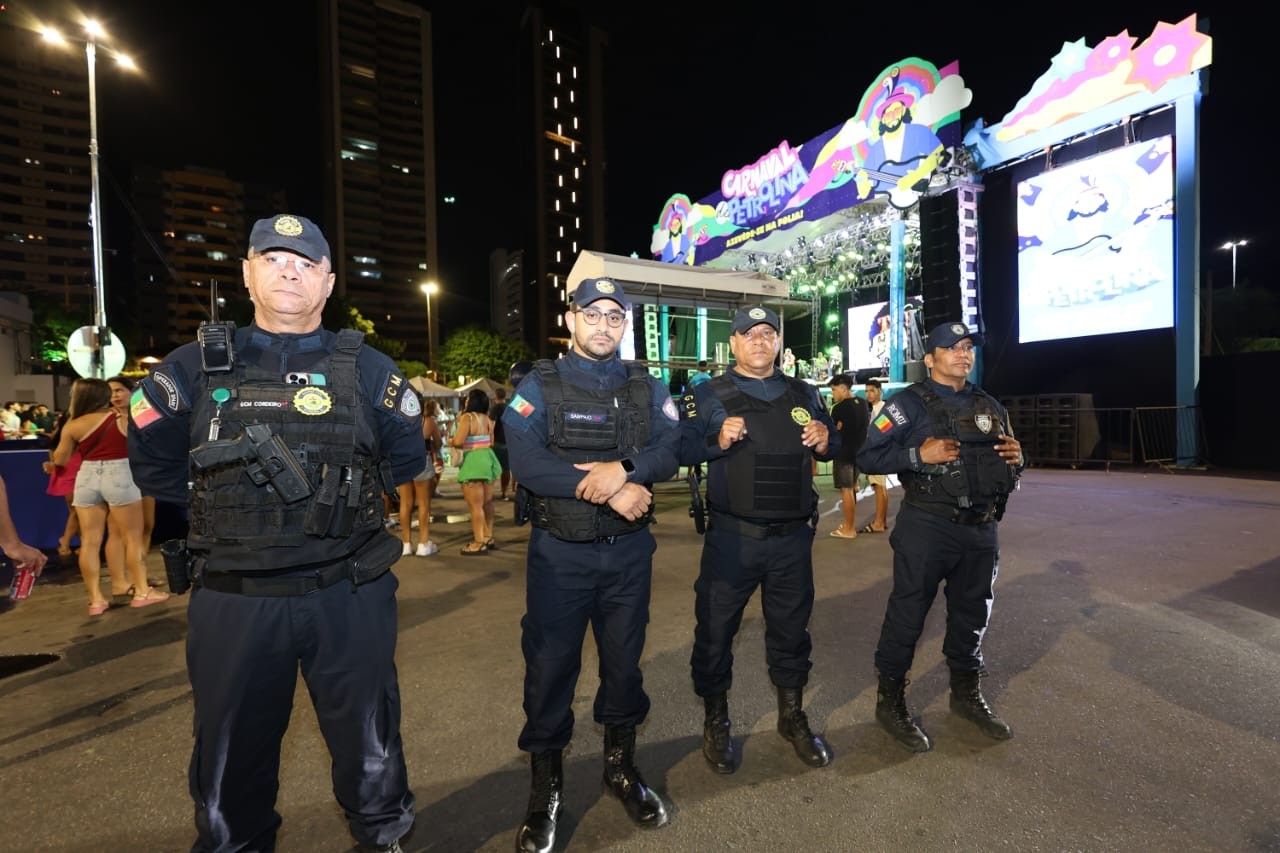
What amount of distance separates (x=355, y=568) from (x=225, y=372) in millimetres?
753

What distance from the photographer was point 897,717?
3.11 metres

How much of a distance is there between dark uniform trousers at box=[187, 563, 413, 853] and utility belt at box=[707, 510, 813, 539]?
1595 mm

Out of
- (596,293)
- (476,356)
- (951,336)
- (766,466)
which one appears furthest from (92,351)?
(476,356)

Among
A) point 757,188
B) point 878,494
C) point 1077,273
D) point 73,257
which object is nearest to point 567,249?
point 73,257

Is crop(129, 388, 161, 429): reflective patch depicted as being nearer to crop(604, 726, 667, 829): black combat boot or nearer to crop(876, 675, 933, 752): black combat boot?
crop(604, 726, 667, 829): black combat boot

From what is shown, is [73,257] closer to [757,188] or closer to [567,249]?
[567,249]

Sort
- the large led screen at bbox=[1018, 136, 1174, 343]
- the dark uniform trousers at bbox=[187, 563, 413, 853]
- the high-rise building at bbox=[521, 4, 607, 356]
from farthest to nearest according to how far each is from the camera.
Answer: the high-rise building at bbox=[521, 4, 607, 356] < the large led screen at bbox=[1018, 136, 1174, 343] < the dark uniform trousers at bbox=[187, 563, 413, 853]

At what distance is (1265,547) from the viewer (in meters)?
6.76

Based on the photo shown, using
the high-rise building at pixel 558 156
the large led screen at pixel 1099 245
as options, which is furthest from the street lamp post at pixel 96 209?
the high-rise building at pixel 558 156

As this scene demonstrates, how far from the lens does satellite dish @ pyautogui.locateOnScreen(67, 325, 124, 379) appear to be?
8.57 m

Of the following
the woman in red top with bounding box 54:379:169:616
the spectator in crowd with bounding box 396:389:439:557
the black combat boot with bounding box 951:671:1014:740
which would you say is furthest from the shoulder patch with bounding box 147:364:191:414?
the spectator in crowd with bounding box 396:389:439:557

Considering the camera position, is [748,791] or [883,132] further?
[883,132]

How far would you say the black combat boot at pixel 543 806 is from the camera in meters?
2.30

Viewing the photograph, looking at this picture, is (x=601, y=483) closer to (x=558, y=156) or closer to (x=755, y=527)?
(x=755, y=527)
